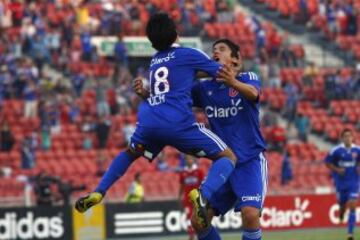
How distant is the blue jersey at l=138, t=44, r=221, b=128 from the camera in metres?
11.2

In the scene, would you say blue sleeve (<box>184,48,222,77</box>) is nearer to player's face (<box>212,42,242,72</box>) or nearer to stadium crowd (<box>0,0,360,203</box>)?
player's face (<box>212,42,242,72</box>)

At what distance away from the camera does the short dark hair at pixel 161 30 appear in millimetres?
11102

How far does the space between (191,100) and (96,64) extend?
71.8 ft

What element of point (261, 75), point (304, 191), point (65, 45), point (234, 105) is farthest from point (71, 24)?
point (234, 105)

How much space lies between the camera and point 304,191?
28.9 m

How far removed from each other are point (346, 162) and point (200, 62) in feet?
38.5

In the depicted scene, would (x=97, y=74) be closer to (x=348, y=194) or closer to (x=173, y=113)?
(x=348, y=194)

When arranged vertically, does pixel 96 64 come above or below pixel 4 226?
above

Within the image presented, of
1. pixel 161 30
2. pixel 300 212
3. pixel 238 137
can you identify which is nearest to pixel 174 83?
pixel 161 30

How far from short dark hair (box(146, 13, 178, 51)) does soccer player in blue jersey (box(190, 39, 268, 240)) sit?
0.80 meters

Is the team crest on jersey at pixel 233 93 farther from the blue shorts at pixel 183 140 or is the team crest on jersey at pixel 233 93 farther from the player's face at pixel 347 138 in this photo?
the player's face at pixel 347 138

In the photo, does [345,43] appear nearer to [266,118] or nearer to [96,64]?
[266,118]

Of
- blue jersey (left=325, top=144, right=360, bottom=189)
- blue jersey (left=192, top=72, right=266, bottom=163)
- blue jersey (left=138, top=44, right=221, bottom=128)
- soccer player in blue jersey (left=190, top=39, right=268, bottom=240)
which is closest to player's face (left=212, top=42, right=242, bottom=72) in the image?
soccer player in blue jersey (left=190, top=39, right=268, bottom=240)

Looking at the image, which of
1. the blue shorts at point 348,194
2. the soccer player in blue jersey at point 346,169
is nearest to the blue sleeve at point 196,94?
the soccer player in blue jersey at point 346,169
